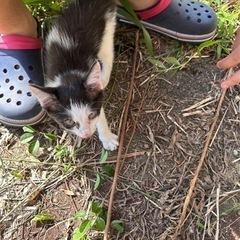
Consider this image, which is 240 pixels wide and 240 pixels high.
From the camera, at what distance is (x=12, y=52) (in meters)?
2.04

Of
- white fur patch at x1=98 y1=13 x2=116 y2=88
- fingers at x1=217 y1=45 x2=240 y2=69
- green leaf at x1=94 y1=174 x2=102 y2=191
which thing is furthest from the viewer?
white fur patch at x1=98 y1=13 x2=116 y2=88

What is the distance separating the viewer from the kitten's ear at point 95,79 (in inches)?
65.2

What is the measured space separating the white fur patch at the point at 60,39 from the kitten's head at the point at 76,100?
6.6 inches

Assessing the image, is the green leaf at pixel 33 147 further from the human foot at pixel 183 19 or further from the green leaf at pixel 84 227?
the human foot at pixel 183 19

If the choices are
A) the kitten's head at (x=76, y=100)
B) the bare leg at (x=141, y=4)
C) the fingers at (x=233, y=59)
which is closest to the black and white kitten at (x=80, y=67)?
the kitten's head at (x=76, y=100)

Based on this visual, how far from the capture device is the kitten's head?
5.57ft

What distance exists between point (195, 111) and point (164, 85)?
0.19 metres

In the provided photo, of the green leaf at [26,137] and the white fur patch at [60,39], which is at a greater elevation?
the white fur patch at [60,39]

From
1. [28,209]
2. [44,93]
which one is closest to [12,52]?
[44,93]

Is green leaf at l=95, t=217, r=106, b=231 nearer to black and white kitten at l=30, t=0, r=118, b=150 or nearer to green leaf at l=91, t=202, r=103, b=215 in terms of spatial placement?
green leaf at l=91, t=202, r=103, b=215

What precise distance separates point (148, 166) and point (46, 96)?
52 centimetres

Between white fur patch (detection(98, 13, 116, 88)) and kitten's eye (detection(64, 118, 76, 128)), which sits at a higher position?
white fur patch (detection(98, 13, 116, 88))

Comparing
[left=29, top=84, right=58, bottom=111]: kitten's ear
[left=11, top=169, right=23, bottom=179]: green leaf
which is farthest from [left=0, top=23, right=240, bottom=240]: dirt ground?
[left=29, top=84, right=58, bottom=111]: kitten's ear

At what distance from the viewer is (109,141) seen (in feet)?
6.35
